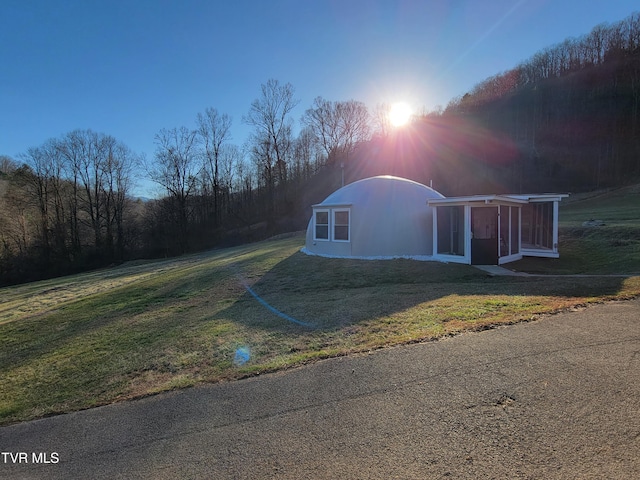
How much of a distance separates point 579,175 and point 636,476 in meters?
53.1

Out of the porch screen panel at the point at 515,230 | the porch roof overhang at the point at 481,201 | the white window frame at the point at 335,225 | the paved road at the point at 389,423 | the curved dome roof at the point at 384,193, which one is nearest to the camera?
the paved road at the point at 389,423

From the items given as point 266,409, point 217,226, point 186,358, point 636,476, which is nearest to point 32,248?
point 217,226

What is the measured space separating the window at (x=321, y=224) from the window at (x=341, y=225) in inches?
19.3

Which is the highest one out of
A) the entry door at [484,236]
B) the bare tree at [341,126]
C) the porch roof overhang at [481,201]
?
the bare tree at [341,126]

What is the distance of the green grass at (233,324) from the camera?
4.55 metres

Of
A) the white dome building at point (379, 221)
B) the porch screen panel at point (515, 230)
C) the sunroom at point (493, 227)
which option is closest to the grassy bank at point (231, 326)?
the sunroom at point (493, 227)

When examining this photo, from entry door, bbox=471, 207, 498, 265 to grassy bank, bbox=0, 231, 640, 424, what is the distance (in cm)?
153

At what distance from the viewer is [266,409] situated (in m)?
3.34

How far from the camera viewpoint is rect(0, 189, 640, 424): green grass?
4.55m

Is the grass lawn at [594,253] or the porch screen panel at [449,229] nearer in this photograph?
the grass lawn at [594,253]

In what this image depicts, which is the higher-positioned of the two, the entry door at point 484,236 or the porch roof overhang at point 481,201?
the porch roof overhang at point 481,201

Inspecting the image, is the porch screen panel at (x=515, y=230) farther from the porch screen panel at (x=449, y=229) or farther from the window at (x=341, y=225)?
the window at (x=341, y=225)

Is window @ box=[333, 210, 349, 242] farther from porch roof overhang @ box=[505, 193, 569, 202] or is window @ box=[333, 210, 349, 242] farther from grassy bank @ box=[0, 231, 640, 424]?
porch roof overhang @ box=[505, 193, 569, 202]

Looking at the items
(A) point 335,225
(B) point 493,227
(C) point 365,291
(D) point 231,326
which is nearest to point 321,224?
(A) point 335,225
